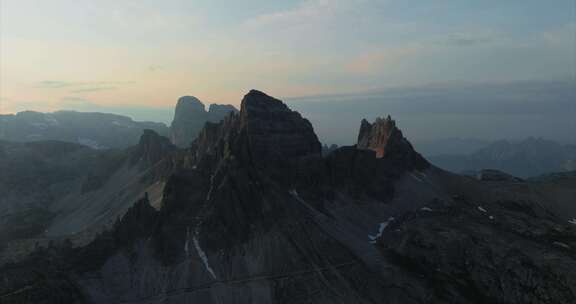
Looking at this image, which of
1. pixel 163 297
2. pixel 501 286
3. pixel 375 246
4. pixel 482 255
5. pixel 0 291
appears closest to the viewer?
pixel 0 291

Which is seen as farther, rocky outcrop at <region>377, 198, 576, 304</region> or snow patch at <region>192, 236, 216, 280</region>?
snow patch at <region>192, 236, 216, 280</region>

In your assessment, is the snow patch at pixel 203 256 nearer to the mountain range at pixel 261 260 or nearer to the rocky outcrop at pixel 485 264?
the mountain range at pixel 261 260

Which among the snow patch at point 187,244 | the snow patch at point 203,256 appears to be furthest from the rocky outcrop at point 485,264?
the snow patch at point 187,244

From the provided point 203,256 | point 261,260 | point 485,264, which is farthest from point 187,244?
point 485,264

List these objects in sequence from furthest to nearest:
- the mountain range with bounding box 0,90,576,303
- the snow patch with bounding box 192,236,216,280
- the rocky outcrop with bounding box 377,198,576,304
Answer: the snow patch with bounding box 192,236,216,280
the rocky outcrop with bounding box 377,198,576,304
the mountain range with bounding box 0,90,576,303

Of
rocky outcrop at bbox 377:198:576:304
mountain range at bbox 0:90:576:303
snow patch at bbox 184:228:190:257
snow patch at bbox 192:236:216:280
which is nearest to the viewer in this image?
mountain range at bbox 0:90:576:303

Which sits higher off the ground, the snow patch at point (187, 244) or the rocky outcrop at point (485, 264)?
the snow patch at point (187, 244)

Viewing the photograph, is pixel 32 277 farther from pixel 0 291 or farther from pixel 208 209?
pixel 208 209

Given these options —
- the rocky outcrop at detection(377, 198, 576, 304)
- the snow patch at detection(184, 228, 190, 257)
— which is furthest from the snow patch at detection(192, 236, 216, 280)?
the rocky outcrop at detection(377, 198, 576, 304)

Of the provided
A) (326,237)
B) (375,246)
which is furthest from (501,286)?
(326,237)

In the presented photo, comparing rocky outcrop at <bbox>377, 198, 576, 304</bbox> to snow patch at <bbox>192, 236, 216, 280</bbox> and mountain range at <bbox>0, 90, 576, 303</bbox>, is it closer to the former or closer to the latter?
mountain range at <bbox>0, 90, 576, 303</bbox>

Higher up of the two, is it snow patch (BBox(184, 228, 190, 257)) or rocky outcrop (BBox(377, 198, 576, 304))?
snow patch (BBox(184, 228, 190, 257))
